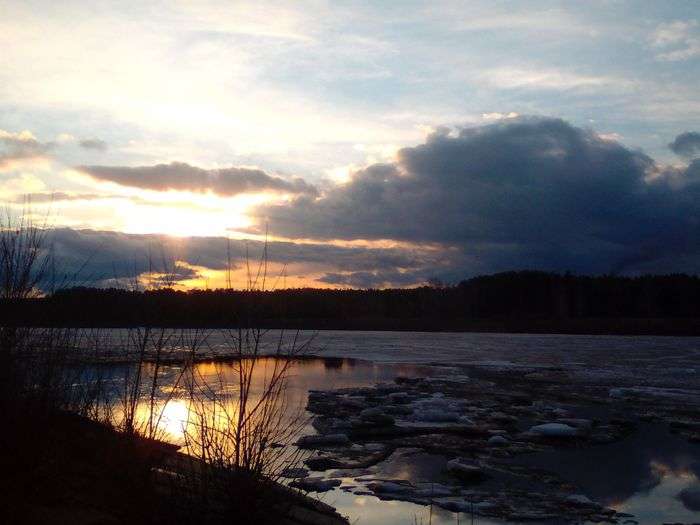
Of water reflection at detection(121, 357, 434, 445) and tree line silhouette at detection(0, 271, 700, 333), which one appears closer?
water reflection at detection(121, 357, 434, 445)

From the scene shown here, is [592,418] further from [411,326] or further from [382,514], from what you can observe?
[411,326]

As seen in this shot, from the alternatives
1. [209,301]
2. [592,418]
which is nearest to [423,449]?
[592,418]

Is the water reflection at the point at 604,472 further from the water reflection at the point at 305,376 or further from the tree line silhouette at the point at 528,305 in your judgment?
the tree line silhouette at the point at 528,305

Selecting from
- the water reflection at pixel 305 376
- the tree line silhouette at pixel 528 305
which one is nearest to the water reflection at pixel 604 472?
the water reflection at pixel 305 376

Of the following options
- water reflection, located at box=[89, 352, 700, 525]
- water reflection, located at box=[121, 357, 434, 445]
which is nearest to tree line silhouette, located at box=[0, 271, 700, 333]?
water reflection, located at box=[121, 357, 434, 445]

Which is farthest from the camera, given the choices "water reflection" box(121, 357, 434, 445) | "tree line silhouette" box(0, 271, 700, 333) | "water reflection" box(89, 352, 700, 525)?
"tree line silhouette" box(0, 271, 700, 333)

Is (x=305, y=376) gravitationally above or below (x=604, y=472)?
below

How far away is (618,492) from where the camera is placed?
1023 centimetres

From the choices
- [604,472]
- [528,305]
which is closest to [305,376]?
[604,472]

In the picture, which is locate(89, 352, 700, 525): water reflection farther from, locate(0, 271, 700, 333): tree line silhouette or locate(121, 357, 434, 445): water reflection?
locate(0, 271, 700, 333): tree line silhouette

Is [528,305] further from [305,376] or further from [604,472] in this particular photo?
[604,472]

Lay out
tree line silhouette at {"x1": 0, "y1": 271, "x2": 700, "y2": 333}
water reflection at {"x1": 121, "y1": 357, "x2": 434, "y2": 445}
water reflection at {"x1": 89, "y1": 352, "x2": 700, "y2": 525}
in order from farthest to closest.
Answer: tree line silhouette at {"x1": 0, "y1": 271, "x2": 700, "y2": 333}
water reflection at {"x1": 121, "y1": 357, "x2": 434, "y2": 445}
water reflection at {"x1": 89, "y1": 352, "x2": 700, "y2": 525}

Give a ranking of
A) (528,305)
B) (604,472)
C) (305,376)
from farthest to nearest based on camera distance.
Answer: (528,305) → (305,376) → (604,472)

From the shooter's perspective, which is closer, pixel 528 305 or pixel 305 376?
pixel 305 376
